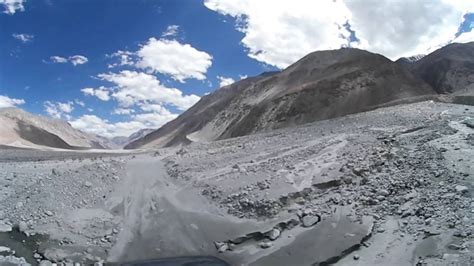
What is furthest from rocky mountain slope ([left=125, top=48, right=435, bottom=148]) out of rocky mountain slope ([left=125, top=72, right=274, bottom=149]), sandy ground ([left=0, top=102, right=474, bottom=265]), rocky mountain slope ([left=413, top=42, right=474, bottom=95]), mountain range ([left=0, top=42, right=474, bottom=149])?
rocky mountain slope ([left=125, top=72, right=274, bottom=149])

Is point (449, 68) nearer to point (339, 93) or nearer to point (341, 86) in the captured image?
point (341, 86)

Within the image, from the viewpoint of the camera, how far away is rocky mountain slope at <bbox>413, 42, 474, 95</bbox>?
80.7m

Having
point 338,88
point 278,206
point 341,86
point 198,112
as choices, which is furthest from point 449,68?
point 198,112

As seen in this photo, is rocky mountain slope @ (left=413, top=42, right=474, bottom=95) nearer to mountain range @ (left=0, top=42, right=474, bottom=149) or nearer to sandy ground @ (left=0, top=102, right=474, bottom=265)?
mountain range @ (left=0, top=42, right=474, bottom=149)

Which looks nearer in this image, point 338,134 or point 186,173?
point 186,173

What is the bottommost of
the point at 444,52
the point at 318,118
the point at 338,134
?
the point at 338,134

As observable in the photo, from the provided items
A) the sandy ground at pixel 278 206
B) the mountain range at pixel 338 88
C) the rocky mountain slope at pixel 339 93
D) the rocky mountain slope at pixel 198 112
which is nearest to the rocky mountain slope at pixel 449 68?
the mountain range at pixel 338 88

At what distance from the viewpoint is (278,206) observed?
15.7m

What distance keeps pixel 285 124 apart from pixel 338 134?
38530mm

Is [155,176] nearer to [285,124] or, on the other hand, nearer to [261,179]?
[261,179]

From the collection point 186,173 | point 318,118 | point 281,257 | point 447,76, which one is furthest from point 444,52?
point 281,257

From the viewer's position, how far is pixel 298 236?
45.3 ft

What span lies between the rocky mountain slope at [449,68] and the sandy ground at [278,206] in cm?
6352

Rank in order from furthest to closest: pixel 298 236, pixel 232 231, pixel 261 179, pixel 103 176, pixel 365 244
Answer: pixel 103 176 → pixel 261 179 → pixel 232 231 → pixel 298 236 → pixel 365 244
